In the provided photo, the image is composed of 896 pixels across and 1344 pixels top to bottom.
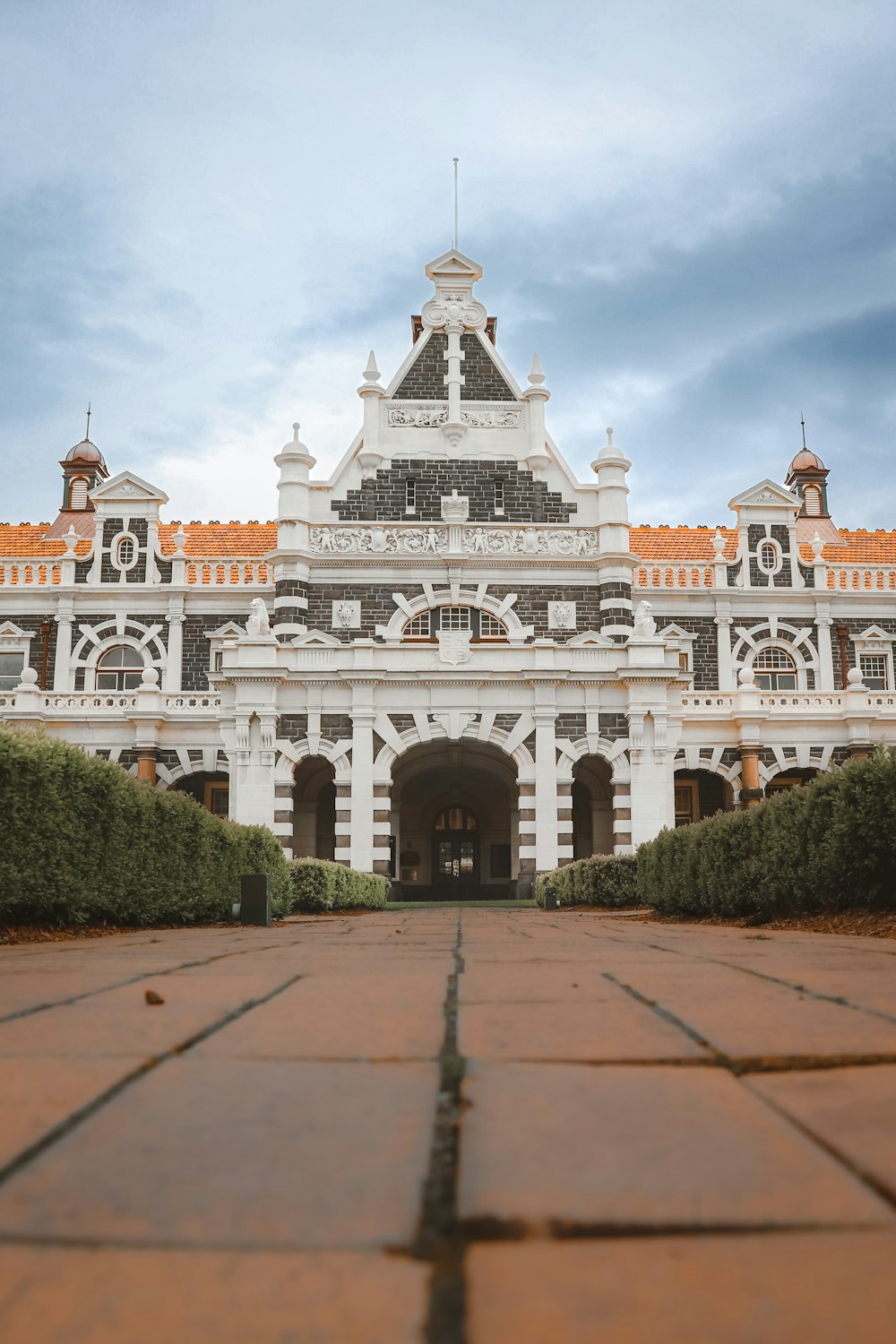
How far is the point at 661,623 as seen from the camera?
108 ft

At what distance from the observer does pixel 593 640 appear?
28.0m

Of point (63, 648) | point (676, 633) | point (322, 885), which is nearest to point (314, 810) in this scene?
point (63, 648)

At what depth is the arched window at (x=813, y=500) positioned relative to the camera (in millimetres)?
47750

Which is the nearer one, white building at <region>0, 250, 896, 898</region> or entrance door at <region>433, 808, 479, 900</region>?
white building at <region>0, 250, 896, 898</region>

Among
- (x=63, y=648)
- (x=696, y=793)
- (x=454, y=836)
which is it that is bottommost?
(x=454, y=836)

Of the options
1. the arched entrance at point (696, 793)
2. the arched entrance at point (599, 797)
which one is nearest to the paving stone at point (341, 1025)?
the arched entrance at point (599, 797)

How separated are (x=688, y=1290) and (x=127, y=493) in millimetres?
34615

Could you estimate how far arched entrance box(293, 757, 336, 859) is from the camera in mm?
27312

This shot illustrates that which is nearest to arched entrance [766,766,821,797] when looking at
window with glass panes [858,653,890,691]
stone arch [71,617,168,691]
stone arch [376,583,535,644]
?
window with glass panes [858,653,890,691]

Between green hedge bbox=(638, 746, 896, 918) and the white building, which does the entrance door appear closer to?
the white building

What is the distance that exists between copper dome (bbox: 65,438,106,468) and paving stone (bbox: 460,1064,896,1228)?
49145mm

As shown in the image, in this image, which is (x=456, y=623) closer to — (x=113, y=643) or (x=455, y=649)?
(x=455, y=649)

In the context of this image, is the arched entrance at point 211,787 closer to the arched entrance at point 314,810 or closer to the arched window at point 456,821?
the arched entrance at point 314,810

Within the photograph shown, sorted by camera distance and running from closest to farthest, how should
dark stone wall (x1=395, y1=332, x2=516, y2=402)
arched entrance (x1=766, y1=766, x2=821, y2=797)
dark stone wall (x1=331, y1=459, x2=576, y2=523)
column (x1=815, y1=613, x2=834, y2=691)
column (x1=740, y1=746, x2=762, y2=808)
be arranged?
column (x1=740, y1=746, x2=762, y2=808), arched entrance (x1=766, y1=766, x2=821, y2=797), dark stone wall (x1=331, y1=459, x2=576, y2=523), dark stone wall (x1=395, y1=332, x2=516, y2=402), column (x1=815, y1=613, x2=834, y2=691)
